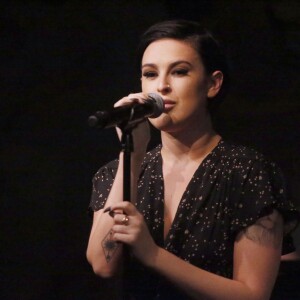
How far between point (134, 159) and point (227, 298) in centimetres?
45

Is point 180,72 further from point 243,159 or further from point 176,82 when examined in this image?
point 243,159

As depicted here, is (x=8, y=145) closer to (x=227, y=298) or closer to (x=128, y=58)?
(x=128, y=58)

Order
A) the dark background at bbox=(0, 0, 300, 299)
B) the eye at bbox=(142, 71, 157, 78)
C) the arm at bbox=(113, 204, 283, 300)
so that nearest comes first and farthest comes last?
the arm at bbox=(113, 204, 283, 300), the eye at bbox=(142, 71, 157, 78), the dark background at bbox=(0, 0, 300, 299)

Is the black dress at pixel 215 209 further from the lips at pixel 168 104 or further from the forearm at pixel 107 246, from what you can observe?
the lips at pixel 168 104

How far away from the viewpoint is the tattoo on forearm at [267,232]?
173 cm

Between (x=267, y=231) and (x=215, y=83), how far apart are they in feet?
1.62

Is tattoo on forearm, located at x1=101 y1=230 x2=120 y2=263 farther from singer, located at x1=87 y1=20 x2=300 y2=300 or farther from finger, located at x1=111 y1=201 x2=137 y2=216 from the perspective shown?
finger, located at x1=111 y1=201 x2=137 y2=216

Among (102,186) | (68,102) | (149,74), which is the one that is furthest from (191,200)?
(68,102)

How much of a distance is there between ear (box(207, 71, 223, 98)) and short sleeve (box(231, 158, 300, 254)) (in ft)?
0.84

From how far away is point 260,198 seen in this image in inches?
69.4

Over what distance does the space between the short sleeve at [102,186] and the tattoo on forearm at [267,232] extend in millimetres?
447

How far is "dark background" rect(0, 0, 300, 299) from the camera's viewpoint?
2.71 m

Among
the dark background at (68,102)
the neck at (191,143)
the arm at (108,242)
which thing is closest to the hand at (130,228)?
the arm at (108,242)

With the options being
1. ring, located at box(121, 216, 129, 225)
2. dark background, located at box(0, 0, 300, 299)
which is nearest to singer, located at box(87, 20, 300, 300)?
ring, located at box(121, 216, 129, 225)
